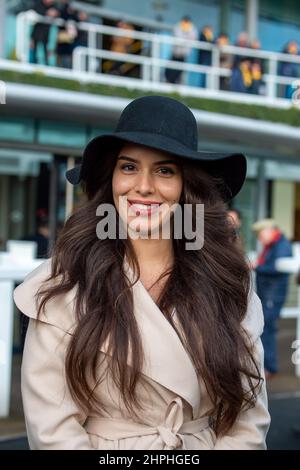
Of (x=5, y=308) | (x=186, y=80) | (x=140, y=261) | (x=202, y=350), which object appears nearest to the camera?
(x=202, y=350)

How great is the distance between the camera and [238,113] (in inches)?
412

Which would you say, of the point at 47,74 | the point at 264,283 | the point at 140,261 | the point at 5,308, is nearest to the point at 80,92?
the point at 47,74

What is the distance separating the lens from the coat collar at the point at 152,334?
5.50 ft

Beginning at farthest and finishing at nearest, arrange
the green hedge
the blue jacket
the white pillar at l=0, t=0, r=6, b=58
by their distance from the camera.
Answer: the white pillar at l=0, t=0, r=6, b=58 → the green hedge → the blue jacket

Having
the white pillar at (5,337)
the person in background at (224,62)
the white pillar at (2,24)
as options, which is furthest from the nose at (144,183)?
the person in background at (224,62)

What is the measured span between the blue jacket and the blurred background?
1.31 meters

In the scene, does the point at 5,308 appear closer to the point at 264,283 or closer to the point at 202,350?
the point at 264,283

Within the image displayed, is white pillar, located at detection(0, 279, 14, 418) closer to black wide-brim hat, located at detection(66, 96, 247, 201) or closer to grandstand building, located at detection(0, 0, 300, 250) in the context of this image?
black wide-brim hat, located at detection(66, 96, 247, 201)

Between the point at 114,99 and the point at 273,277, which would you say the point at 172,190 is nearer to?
the point at 273,277

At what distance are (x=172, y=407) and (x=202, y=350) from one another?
6.8 inches

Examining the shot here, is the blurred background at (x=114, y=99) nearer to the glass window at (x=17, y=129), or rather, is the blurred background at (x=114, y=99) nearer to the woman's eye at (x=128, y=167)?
the glass window at (x=17, y=129)

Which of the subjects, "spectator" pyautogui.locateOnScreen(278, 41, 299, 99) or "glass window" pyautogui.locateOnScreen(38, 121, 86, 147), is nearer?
"glass window" pyautogui.locateOnScreen(38, 121, 86, 147)

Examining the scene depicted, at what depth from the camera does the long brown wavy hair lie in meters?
1.67

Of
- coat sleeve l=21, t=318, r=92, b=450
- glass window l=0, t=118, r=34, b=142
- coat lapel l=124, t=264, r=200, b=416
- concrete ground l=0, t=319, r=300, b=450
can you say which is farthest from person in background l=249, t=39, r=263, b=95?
coat sleeve l=21, t=318, r=92, b=450
